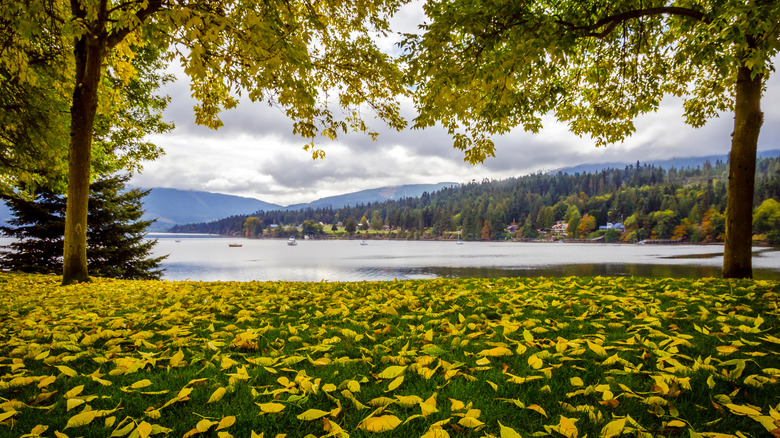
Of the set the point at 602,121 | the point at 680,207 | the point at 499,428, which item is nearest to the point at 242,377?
the point at 499,428

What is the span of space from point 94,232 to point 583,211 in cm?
14142

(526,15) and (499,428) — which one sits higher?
(526,15)

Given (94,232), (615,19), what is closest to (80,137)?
(615,19)

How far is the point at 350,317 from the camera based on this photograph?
4.07 metres

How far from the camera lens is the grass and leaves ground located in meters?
1.78

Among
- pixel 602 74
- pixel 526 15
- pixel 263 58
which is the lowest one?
pixel 263 58

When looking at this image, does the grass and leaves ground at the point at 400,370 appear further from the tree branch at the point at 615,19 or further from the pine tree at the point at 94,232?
the pine tree at the point at 94,232

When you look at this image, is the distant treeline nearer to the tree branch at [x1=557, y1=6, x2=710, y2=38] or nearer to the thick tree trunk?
the thick tree trunk

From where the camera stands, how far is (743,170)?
696 cm

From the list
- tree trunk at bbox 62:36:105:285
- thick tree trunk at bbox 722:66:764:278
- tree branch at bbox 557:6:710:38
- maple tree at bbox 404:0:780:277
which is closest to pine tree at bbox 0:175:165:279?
tree trunk at bbox 62:36:105:285

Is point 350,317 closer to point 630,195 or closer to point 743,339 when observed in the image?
point 743,339

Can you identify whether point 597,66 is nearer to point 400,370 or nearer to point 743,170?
point 743,170

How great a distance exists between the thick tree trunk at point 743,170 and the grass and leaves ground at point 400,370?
146 inches

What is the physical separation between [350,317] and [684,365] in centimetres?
301
